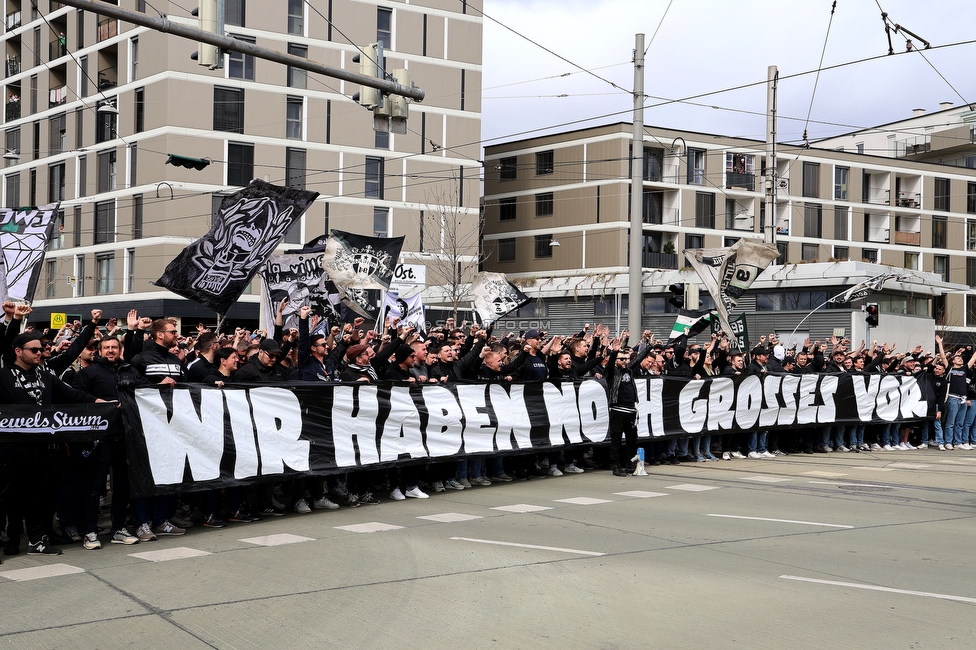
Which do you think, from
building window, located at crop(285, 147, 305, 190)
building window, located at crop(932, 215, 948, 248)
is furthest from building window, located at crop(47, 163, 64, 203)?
building window, located at crop(932, 215, 948, 248)

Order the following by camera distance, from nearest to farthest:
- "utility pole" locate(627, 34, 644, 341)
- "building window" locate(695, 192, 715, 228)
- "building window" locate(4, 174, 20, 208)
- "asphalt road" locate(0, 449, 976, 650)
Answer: "asphalt road" locate(0, 449, 976, 650) < "utility pole" locate(627, 34, 644, 341) < "building window" locate(4, 174, 20, 208) < "building window" locate(695, 192, 715, 228)

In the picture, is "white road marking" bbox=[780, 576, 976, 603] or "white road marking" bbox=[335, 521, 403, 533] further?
"white road marking" bbox=[335, 521, 403, 533]

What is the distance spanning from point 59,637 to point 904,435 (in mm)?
18934

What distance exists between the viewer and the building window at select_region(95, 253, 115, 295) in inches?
2039

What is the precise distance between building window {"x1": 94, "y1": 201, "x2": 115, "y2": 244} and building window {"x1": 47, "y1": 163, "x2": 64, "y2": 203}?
3.96m

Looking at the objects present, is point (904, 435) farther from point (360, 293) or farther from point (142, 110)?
point (142, 110)

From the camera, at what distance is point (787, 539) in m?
9.39

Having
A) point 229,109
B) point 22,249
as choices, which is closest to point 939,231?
point 229,109

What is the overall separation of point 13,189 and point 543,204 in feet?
102

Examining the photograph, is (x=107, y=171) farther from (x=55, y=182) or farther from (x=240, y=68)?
(x=240, y=68)

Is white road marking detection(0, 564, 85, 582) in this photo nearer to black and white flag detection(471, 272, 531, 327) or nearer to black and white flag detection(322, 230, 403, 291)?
black and white flag detection(322, 230, 403, 291)

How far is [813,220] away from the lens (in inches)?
2613

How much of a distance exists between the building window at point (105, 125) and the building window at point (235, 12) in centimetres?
747

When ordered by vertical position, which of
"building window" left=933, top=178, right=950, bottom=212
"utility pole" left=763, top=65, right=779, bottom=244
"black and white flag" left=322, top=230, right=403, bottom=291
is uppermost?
"building window" left=933, top=178, right=950, bottom=212
